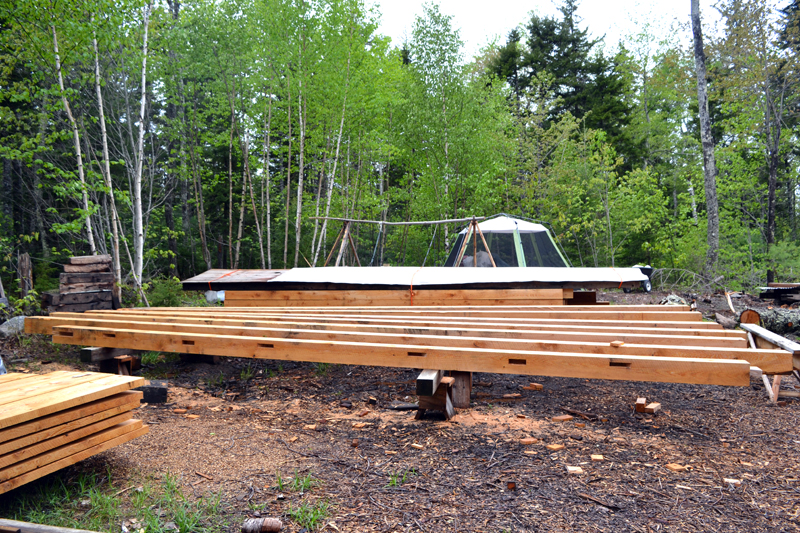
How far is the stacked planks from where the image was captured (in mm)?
2541

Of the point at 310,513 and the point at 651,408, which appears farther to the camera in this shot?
the point at 651,408

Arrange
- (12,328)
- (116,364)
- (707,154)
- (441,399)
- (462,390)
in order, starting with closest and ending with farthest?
(441,399), (462,390), (116,364), (12,328), (707,154)

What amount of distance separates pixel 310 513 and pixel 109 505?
2.95 ft

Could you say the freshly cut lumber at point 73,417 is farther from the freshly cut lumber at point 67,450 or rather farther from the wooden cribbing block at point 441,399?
the wooden cribbing block at point 441,399

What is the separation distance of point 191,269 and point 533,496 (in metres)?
15.5

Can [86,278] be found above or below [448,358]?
above

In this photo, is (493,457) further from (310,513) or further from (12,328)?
(12,328)

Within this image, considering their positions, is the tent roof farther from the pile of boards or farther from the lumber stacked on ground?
the pile of boards

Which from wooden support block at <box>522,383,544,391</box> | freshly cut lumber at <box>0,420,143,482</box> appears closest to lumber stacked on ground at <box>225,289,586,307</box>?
wooden support block at <box>522,383,544,391</box>

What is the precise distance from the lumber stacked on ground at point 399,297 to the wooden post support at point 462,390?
2.75 meters

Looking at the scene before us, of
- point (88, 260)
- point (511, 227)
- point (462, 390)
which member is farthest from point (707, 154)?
point (88, 260)

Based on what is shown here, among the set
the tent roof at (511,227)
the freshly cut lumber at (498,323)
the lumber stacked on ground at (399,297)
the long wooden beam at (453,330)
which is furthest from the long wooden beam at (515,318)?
the tent roof at (511,227)

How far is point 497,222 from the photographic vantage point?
397 inches

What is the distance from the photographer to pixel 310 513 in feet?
6.04
